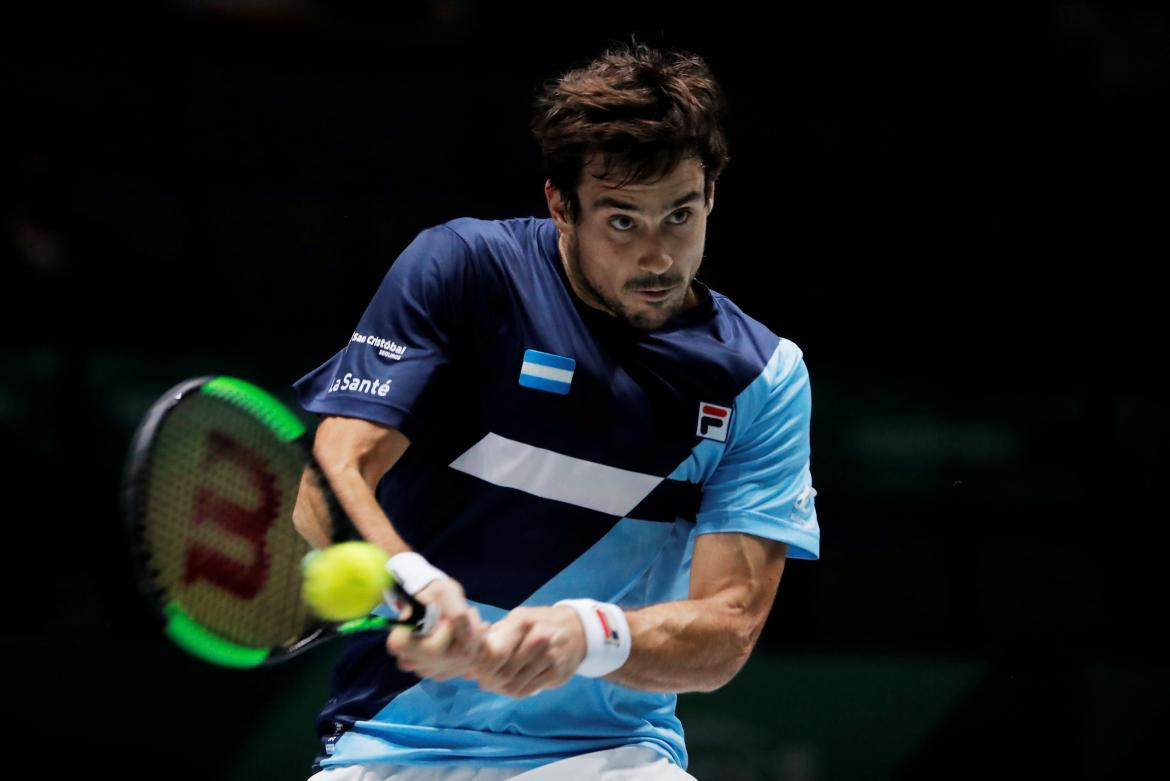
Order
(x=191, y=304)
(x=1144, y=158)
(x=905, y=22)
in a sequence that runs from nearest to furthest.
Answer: (x=191, y=304), (x=1144, y=158), (x=905, y=22)

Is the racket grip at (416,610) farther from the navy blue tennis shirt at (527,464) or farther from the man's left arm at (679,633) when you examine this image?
the navy blue tennis shirt at (527,464)

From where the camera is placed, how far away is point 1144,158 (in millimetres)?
6918

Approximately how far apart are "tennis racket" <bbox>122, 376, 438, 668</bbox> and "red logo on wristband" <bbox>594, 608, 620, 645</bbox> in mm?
366

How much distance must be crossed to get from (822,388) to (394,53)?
2594 millimetres

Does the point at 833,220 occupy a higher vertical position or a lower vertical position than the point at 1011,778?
higher

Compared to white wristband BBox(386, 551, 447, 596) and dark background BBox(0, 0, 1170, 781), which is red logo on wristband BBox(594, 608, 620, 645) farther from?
dark background BBox(0, 0, 1170, 781)

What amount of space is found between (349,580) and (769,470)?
3.31ft

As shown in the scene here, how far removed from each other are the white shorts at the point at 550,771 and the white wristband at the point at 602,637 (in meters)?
0.30

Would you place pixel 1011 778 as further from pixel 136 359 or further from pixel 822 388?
pixel 136 359

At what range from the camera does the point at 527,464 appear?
120 inches

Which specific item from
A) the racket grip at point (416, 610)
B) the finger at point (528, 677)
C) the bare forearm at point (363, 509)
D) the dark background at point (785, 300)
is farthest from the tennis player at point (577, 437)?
the dark background at point (785, 300)

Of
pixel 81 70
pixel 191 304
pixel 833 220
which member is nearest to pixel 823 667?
pixel 833 220

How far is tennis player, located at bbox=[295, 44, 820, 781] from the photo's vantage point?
9.88ft

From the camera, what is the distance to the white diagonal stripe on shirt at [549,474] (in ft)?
10.0
